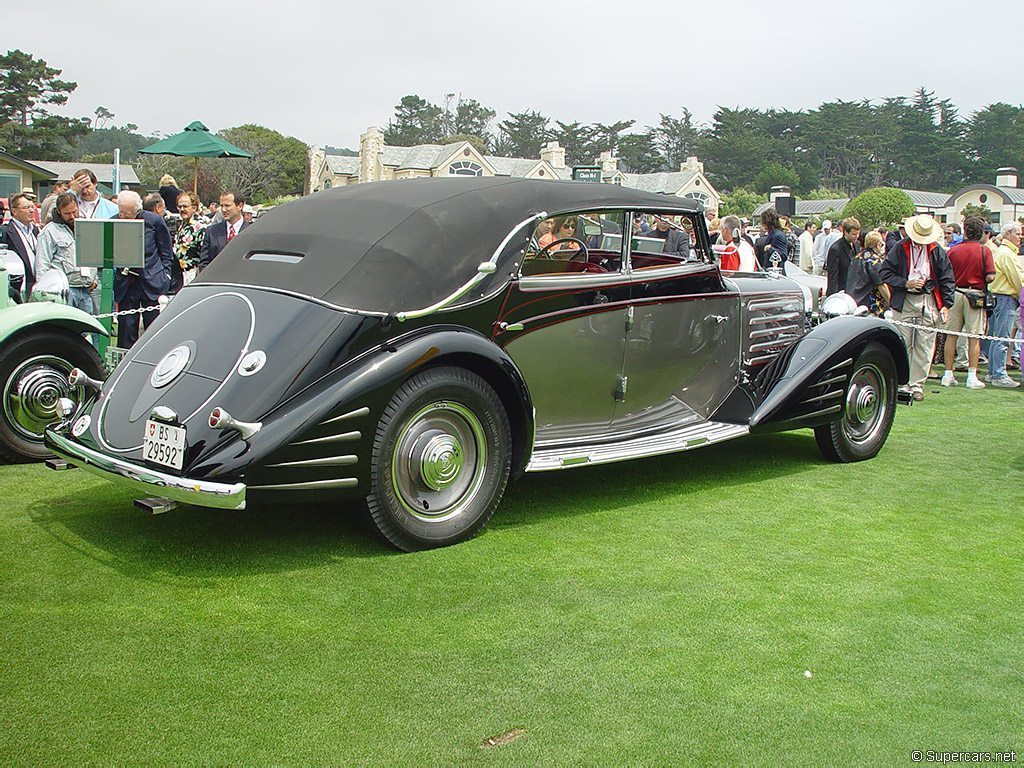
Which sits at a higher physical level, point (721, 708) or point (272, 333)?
point (272, 333)

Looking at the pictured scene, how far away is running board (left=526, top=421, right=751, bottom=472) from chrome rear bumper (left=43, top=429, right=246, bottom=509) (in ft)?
5.60

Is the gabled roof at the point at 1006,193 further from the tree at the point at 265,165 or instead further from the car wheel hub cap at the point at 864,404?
the car wheel hub cap at the point at 864,404

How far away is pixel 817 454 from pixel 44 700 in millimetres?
5861

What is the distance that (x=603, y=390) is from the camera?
5984 mm

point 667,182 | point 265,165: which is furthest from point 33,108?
point 667,182

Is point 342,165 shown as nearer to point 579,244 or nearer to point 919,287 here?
point 919,287

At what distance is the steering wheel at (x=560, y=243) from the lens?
6184 mm

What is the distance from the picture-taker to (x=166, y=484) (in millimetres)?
4348

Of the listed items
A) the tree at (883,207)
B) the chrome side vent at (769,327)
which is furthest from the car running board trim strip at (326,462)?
the tree at (883,207)

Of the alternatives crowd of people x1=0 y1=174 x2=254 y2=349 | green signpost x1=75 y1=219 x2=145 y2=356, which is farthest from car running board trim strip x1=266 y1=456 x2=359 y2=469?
crowd of people x1=0 y1=174 x2=254 y2=349

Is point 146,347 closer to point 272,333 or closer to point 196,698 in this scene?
point 272,333

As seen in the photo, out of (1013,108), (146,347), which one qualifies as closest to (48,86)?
(146,347)

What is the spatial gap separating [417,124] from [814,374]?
133m

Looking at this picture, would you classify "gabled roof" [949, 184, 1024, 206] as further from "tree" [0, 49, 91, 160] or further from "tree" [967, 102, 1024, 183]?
"tree" [0, 49, 91, 160]
